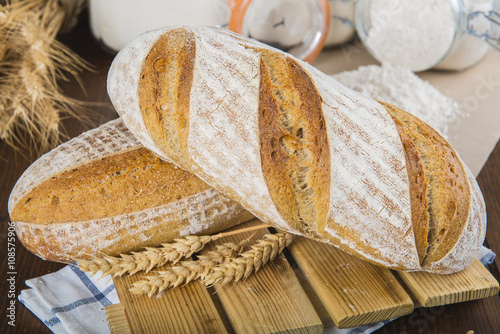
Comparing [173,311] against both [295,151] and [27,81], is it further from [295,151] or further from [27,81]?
[27,81]

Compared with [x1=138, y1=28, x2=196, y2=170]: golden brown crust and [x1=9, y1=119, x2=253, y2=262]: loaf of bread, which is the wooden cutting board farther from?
[x1=138, y1=28, x2=196, y2=170]: golden brown crust

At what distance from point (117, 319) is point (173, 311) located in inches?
4.7

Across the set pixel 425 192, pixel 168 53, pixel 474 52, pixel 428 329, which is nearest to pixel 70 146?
pixel 168 53

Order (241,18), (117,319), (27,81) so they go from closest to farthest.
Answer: (117,319) → (27,81) → (241,18)

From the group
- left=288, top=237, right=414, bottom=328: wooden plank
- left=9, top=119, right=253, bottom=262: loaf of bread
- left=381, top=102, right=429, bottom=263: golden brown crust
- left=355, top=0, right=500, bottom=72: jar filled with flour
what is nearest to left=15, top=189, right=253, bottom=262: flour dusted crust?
left=9, top=119, right=253, bottom=262: loaf of bread

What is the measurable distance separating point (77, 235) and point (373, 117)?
76 centimetres

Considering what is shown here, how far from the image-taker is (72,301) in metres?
1.18

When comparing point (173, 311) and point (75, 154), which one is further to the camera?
point (75, 154)

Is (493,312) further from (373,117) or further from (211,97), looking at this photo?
(211,97)

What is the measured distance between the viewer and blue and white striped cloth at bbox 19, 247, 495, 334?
1.13 m

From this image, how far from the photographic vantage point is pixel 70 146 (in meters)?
1.30

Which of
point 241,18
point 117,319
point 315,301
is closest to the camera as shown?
point 117,319

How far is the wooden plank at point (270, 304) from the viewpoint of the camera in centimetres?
109

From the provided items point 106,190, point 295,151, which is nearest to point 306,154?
point 295,151
